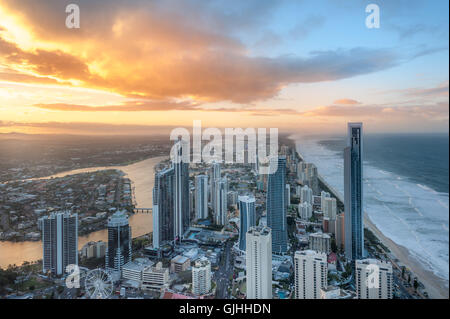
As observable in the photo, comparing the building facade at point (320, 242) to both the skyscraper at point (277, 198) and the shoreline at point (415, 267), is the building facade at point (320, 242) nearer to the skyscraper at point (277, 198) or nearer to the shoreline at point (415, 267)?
the skyscraper at point (277, 198)

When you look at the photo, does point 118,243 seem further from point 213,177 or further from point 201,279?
point 213,177

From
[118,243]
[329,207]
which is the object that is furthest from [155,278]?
[329,207]

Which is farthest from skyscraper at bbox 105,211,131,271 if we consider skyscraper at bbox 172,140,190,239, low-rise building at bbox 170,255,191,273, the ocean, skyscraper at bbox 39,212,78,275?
the ocean

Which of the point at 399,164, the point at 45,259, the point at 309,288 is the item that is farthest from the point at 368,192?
the point at 45,259

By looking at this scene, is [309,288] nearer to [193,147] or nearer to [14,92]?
[193,147]
